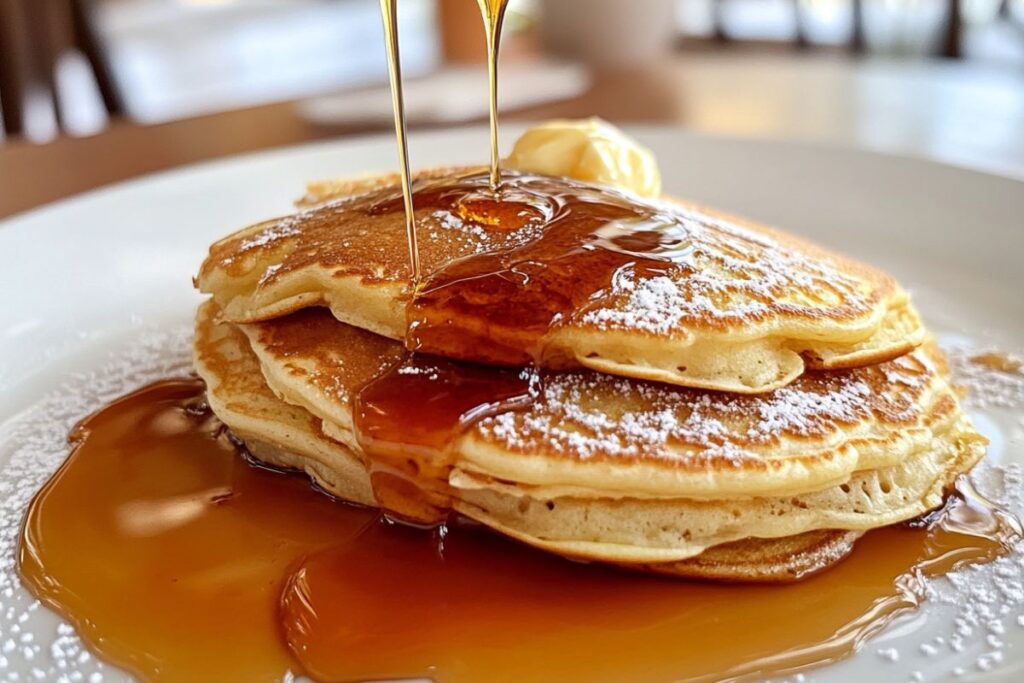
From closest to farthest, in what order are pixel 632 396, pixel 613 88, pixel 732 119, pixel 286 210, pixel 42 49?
pixel 632 396
pixel 286 210
pixel 732 119
pixel 613 88
pixel 42 49

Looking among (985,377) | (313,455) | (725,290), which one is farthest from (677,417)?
(985,377)

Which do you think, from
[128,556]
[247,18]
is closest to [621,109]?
[128,556]

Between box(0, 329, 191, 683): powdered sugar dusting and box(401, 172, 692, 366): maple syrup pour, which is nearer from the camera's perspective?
box(0, 329, 191, 683): powdered sugar dusting

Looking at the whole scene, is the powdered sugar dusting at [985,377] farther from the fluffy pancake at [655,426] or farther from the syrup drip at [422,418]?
the syrup drip at [422,418]

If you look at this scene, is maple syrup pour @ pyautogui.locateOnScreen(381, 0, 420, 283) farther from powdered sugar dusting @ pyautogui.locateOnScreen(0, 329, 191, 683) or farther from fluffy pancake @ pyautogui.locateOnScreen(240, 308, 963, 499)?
powdered sugar dusting @ pyautogui.locateOnScreen(0, 329, 191, 683)

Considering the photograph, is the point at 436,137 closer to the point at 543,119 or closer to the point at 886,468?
the point at 543,119

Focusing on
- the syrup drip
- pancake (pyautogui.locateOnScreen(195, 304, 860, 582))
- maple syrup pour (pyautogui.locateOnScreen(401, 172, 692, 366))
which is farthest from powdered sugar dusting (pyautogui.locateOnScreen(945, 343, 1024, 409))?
the syrup drip

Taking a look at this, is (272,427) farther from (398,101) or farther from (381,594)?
(398,101)

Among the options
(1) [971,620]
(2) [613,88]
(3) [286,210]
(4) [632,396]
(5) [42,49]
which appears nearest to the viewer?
(1) [971,620]
